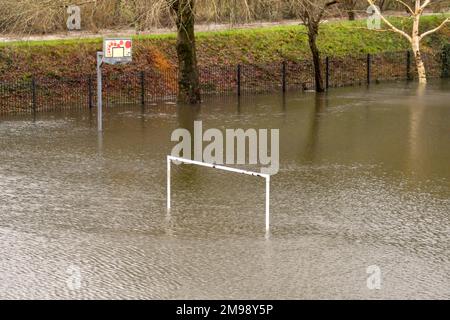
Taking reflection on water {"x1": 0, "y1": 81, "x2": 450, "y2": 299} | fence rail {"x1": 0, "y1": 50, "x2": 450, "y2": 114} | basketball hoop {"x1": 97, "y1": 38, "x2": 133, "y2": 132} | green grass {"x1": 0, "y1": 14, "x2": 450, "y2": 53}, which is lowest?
reflection on water {"x1": 0, "y1": 81, "x2": 450, "y2": 299}

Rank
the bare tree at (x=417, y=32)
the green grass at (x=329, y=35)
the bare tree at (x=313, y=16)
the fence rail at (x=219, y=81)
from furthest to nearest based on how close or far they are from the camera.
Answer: the green grass at (x=329, y=35) < the bare tree at (x=417, y=32) < the bare tree at (x=313, y=16) < the fence rail at (x=219, y=81)

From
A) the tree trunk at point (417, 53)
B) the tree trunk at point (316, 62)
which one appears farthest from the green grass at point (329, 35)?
the tree trunk at point (316, 62)

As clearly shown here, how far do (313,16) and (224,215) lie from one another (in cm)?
1879

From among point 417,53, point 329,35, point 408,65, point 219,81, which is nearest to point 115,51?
point 219,81

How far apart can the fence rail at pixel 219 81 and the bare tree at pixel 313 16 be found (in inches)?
57.3

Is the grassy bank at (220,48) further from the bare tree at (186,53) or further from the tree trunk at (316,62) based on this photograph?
the tree trunk at (316,62)

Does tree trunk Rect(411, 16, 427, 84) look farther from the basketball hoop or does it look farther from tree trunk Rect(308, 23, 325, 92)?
the basketball hoop

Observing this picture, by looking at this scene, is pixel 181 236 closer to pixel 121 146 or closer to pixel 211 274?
pixel 211 274

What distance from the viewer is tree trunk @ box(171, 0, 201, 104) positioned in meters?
28.1

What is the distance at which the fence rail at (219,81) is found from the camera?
29.0 m

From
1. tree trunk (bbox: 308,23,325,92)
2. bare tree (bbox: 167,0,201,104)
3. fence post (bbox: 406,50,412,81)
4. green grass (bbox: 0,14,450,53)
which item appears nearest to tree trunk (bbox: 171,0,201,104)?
bare tree (bbox: 167,0,201,104)

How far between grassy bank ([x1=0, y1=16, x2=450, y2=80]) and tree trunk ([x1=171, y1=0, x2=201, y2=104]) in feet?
13.0

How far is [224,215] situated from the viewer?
48.2ft

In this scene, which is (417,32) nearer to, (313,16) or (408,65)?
(408,65)
